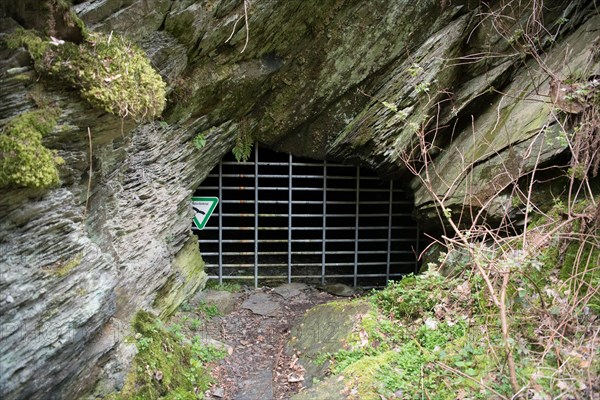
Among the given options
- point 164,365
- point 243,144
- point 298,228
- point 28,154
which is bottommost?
point 164,365

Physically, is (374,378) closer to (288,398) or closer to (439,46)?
(288,398)

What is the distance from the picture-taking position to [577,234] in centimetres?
385

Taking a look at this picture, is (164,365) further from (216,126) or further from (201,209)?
(216,126)

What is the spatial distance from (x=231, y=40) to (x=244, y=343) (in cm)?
347

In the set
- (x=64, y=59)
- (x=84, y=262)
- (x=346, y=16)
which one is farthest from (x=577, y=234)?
(x=64, y=59)

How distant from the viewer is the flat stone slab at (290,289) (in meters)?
6.91

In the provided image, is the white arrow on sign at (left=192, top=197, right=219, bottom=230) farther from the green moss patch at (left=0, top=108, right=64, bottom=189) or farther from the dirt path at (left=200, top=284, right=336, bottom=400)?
the green moss patch at (left=0, top=108, right=64, bottom=189)

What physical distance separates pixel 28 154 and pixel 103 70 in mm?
834

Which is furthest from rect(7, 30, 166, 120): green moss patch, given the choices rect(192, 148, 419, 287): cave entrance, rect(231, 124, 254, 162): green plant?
rect(192, 148, 419, 287): cave entrance

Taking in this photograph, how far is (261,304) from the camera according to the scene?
21.4 feet

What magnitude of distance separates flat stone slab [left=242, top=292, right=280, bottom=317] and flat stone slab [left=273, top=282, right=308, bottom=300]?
22 cm

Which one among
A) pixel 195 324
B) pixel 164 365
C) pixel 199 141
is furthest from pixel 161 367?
pixel 199 141

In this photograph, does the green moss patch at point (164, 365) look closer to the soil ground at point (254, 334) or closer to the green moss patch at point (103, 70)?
the soil ground at point (254, 334)

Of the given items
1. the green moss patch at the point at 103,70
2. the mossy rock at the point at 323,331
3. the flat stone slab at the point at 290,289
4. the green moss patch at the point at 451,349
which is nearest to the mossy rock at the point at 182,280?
the flat stone slab at the point at 290,289
